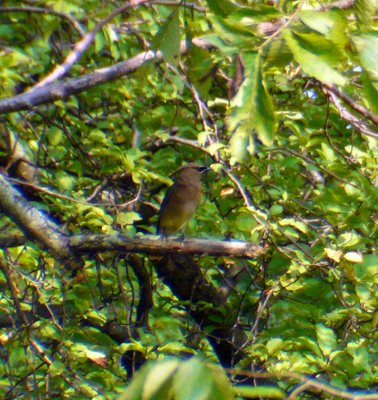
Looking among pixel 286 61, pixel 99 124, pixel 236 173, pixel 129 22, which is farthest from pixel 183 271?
pixel 286 61

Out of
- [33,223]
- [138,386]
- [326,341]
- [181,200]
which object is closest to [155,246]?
→ [33,223]

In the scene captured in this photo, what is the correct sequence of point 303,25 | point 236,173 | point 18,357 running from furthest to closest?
point 236,173
point 18,357
point 303,25

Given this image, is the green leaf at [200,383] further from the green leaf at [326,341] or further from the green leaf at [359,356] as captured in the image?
the green leaf at [326,341]

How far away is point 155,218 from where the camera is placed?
5008 mm

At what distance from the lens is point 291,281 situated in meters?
4.19

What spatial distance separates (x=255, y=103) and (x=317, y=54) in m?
0.11

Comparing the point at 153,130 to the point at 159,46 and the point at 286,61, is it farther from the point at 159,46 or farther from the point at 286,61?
the point at 286,61

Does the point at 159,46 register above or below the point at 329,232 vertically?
above

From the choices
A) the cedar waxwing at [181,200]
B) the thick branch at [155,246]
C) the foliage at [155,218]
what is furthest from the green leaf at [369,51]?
the cedar waxwing at [181,200]

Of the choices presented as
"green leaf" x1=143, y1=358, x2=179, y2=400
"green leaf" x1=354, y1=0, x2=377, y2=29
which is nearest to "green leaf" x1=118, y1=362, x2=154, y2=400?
"green leaf" x1=143, y1=358, x2=179, y2=400

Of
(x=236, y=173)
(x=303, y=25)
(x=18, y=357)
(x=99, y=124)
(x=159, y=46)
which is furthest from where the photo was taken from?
(x=99, y=124)

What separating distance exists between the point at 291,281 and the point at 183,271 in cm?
73

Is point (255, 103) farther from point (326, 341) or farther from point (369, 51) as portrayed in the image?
point (326, 341)

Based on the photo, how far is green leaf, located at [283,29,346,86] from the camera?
1.25 m
